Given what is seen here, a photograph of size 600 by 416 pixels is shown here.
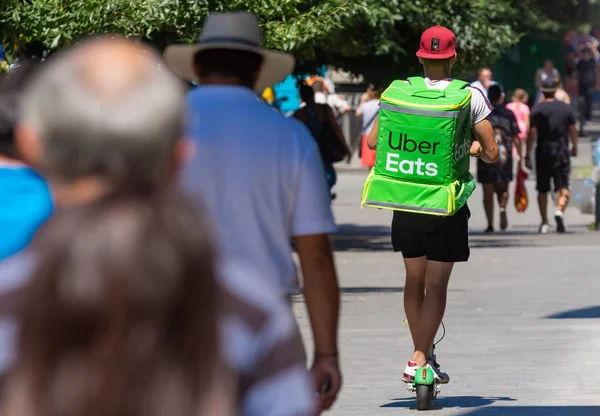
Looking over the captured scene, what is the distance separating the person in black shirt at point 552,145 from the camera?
64.2 ft

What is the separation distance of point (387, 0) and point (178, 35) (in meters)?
3.40

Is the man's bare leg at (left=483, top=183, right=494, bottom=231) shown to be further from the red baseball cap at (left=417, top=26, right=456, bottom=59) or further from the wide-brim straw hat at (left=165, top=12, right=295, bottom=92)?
the wide-brim straw hat at (left=165, top=12, right=295, bottom=92)

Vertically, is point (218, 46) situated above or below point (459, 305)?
above

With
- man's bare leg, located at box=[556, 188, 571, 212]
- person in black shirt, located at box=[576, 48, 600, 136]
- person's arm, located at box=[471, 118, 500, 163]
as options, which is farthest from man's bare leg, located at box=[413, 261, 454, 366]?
person in black shirt, located at box=[576, 48, 600, 136]

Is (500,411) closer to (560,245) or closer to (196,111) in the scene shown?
(196,111)

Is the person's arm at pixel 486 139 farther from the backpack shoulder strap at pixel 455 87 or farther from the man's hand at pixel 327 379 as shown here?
the man's hand at pixel 327 379

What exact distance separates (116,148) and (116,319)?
0.24 metres

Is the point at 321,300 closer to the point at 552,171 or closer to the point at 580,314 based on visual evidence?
the point at 580,314

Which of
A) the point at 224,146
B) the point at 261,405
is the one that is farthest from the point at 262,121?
the point at 261,405

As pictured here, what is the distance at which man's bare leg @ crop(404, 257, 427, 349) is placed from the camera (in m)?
7.69

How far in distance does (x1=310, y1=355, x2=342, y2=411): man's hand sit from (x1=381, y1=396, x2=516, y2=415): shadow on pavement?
3.89 m

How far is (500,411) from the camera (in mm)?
7520

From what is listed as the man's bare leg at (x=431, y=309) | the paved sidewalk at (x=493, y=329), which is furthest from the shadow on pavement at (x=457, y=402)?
the man's bare leg at (x=431, y=309)

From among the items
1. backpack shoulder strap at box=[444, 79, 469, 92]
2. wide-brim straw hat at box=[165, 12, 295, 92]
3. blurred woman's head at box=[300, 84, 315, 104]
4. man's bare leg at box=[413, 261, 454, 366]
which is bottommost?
blurred woman's head at box=[300, 84, 315, 104]
